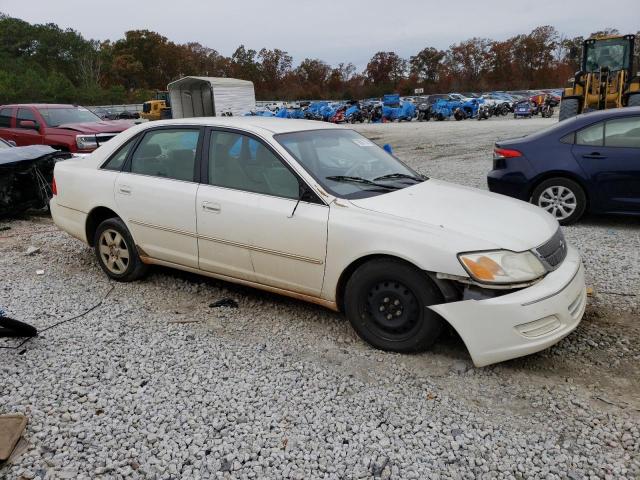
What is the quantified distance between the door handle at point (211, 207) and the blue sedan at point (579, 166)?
13.8ft

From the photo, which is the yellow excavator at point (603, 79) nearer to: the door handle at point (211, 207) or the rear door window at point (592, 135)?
the rear door window at point (592, 135)

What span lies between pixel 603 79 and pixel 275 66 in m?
72.8

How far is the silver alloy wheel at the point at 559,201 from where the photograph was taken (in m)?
6.43

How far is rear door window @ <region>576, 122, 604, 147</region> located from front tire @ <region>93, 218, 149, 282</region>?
523 centimetres

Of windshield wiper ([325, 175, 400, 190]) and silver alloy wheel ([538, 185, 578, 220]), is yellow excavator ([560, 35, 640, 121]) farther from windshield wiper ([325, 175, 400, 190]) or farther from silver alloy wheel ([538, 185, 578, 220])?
windshield wiper ([325, 175, 400, 190])

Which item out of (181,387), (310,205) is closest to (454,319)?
(310,205)

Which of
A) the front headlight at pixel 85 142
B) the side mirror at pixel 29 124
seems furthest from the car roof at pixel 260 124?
the side mirror at pixel 29 124

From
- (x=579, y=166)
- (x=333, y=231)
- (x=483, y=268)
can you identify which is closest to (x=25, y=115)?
(x=333, y=231)

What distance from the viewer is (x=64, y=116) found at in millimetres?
11266

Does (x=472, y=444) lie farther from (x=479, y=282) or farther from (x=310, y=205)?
(x=310, y=205)

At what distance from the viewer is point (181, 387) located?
3.16 meters

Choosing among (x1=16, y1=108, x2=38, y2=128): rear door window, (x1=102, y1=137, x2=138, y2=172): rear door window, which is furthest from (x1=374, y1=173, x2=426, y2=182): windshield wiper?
(x1=16, y1=108, x2=38, y2=128): rear door window

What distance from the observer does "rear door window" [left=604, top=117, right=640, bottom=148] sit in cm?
611

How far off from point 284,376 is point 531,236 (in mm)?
1802
